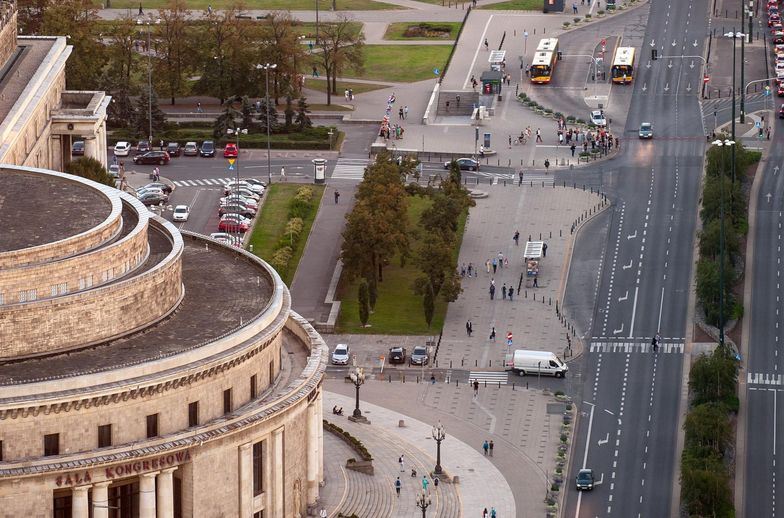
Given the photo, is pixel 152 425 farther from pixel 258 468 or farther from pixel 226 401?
pixel 258 468

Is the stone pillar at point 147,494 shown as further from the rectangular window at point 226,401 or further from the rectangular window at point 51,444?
the rectangular window at point 226,401

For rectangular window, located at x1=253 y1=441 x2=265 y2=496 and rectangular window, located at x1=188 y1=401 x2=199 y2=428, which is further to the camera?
rectangular window, located at x1=253 y1=441 x2=265 y2=496

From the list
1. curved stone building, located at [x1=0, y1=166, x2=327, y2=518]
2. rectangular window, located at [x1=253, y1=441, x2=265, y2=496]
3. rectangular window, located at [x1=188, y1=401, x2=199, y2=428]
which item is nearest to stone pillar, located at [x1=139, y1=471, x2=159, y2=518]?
curved stone building, located at [x1=0, y1=166, x2=327, y2=518]

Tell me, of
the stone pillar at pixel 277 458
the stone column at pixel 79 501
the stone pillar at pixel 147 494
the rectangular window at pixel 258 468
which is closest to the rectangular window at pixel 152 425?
the stone pillar at pixel 147 494

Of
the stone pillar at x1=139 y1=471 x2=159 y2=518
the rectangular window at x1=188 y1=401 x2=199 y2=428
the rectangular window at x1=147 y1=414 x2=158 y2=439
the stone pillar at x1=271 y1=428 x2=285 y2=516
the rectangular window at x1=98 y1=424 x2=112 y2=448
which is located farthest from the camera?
the stone pillar at x1=271 y1=428 x2=285 y2=516

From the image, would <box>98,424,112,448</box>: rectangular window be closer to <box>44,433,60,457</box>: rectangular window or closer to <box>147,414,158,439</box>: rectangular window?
<box>44,433,60,457</box>: rectangular window

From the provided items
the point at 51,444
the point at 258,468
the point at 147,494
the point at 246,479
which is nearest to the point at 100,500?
the point at 147,494
